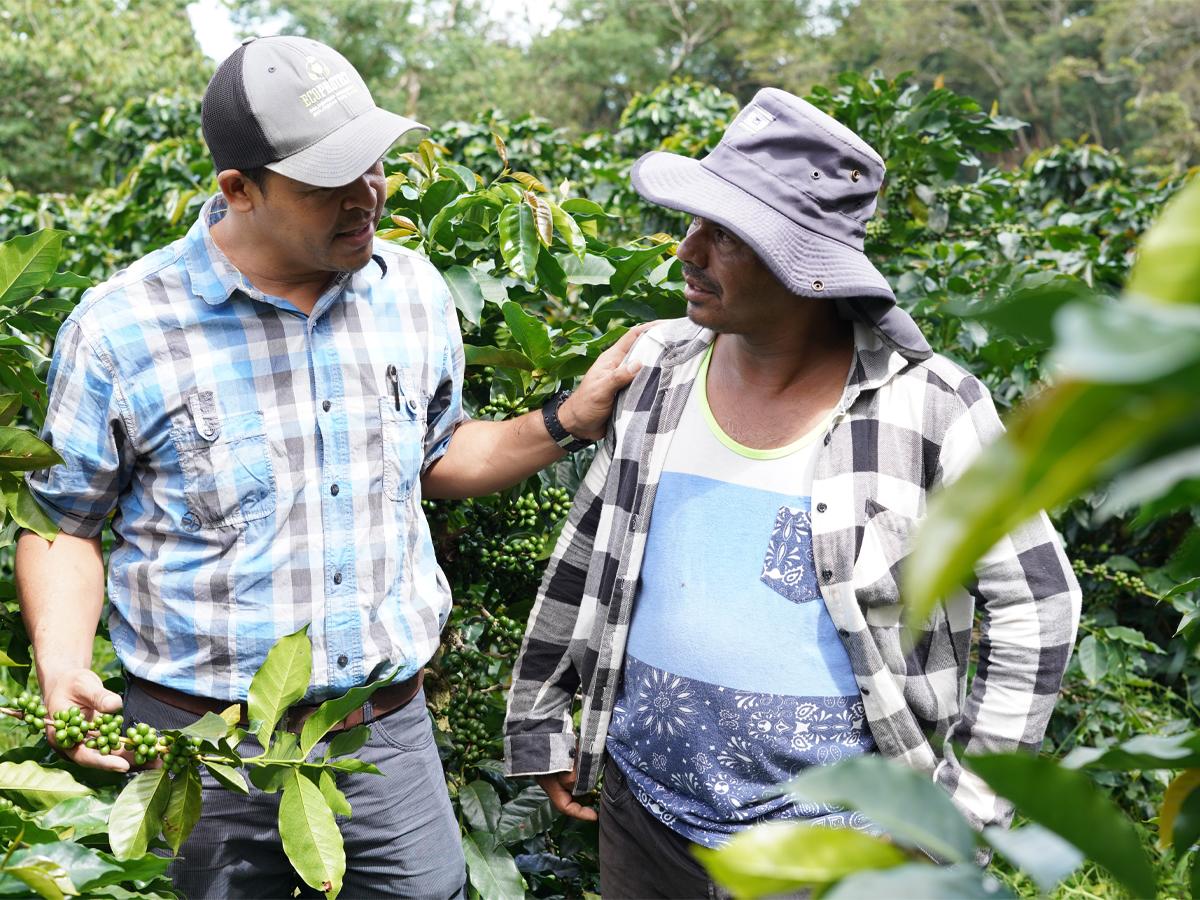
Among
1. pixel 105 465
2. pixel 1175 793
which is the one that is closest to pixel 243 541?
pixel 105 465

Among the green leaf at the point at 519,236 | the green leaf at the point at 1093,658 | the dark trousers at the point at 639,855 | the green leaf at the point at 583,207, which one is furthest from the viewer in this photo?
the green leaf at the point at 1093,658

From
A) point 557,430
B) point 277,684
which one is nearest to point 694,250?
point 557,430

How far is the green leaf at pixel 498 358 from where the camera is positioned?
230cm

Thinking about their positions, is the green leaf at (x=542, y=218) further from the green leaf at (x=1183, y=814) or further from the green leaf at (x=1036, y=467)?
the green leaf at (x=1036, y=467)

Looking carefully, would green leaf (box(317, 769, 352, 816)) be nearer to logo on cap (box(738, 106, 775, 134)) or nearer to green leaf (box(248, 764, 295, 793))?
green leaf (box(248, 764, 295, 793))

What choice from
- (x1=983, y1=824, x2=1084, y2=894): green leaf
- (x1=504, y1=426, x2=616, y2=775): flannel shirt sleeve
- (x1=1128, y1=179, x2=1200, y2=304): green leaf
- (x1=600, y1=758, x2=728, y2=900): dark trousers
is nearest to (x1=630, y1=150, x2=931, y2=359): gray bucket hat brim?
(x1=504, y1=426, x2=616, y2=775): flannel shirt sleeve

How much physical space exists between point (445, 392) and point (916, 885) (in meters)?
1.85

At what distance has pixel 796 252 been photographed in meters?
1.84

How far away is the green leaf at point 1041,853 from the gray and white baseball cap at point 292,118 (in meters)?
1.58

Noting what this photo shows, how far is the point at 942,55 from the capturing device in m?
37.3

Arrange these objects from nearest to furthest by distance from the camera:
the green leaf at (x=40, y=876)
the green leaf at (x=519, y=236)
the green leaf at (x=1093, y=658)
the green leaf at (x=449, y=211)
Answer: the green leaf at (x=40, y=876) → the green leaf at (x=519, y=236) → the green leaf at (x=449, y=211) → the green leaf at (x=1093, y=658)

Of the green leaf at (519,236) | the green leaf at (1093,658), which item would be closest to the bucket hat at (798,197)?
the green leaf at (519,236)

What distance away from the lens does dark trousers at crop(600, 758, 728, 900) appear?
1.89 m

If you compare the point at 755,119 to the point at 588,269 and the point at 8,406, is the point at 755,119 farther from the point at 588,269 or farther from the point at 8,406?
the point at 8,406
